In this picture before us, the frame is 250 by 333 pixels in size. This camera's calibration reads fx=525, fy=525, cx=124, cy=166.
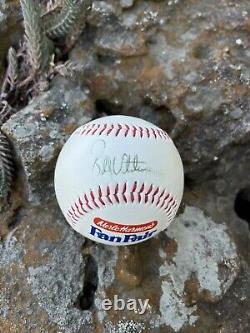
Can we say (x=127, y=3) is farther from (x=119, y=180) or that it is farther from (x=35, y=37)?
(x=119, y=180)

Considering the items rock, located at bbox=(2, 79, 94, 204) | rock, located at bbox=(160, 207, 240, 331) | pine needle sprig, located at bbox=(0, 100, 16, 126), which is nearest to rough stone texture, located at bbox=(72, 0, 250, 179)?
rock, located at bbox=(2, 79, 94, 204)

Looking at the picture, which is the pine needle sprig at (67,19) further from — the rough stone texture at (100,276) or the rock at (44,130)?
the rough stone texture at (100,276)

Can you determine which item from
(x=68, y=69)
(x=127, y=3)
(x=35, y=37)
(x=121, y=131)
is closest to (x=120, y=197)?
(x=121, y=131)

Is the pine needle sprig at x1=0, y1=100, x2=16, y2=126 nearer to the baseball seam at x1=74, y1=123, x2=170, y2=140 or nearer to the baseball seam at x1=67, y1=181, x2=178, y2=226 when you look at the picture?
the baseball seam at x1=74, y1=123, x2=170, y2=140
